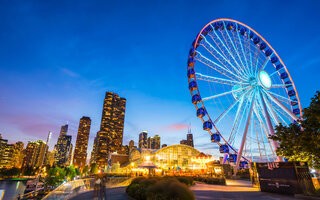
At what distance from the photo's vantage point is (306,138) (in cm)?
1191

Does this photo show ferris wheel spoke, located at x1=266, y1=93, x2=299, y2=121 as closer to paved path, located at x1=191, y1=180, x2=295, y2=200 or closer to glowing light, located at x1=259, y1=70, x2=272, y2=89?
glowing light, located at x1=259, y1=70, x2=272, y2=89

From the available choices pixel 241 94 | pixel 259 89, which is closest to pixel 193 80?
pixel 241 94

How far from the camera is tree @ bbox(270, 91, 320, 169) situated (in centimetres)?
1152

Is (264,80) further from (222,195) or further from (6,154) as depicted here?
(6,154)

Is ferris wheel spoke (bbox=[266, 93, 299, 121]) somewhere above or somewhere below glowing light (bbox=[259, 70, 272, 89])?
below

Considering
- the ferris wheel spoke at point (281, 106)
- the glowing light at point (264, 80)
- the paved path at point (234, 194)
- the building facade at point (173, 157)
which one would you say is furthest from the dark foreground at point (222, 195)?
the building facade at point (173, 157)

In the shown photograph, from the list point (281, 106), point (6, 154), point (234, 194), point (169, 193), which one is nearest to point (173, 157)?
point (281, 106)

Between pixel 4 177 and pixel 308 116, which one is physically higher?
pixel 308 116

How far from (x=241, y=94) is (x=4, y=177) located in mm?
150622

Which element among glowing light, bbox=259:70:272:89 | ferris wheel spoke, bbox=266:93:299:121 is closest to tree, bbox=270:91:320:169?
ferris wheel spoke, bbox=266:93:299:121

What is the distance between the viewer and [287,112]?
82.8 feet

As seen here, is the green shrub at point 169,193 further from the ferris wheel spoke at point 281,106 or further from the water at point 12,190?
the water at point 12,190

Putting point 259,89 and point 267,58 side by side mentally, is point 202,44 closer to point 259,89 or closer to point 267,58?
point 259,89

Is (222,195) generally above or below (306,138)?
below
